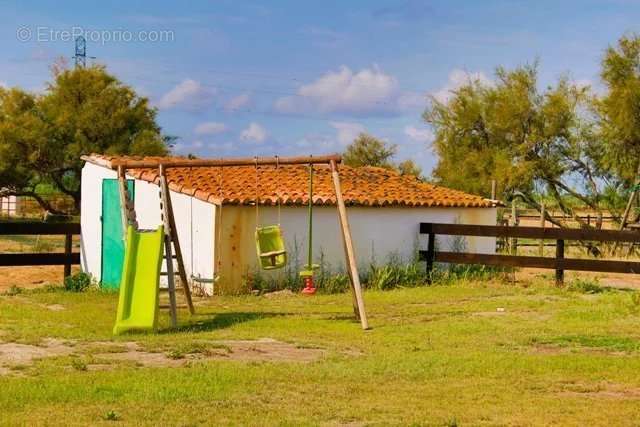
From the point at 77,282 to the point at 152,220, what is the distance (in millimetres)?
1867

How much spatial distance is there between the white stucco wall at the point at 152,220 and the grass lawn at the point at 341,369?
2.62 metres

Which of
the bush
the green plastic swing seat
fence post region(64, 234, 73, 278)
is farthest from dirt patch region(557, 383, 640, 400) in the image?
fence post region(64, 234, 73, 278)

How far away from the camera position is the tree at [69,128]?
1448 inches

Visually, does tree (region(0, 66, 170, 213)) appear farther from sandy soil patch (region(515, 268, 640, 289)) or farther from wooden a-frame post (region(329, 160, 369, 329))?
wooden a-frame post (region(329, 160, 369, 329))

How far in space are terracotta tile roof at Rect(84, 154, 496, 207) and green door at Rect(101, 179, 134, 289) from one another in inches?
22.3

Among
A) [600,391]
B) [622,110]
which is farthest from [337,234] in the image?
[622,110]

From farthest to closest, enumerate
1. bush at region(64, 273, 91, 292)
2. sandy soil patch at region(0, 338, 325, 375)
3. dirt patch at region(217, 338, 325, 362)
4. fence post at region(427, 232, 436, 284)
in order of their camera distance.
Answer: fence post at region(427, 232, 436, 284) < bush at region(64, 273, 91, 292) < dirt patch at region(217, 338, 325, 362) < sandy soil patch at region(0, 338, 325, 375)

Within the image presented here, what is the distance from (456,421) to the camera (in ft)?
23.0

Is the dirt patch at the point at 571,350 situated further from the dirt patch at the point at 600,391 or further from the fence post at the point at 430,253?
the fence post at the point at 430,253

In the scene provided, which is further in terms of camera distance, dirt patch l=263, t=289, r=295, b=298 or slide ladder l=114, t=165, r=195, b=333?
dirt patch l=263, t=289, r=295, b=298

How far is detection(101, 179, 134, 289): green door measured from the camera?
1809 cm

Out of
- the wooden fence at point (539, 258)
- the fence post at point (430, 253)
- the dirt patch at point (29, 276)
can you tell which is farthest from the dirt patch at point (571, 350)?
the dirt patch at point (29, 276)

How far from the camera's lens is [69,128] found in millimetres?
37406

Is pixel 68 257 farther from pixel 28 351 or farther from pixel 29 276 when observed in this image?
pixel 28 351
